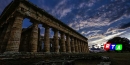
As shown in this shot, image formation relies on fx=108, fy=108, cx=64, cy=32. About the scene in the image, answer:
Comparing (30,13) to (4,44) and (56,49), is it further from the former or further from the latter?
(56,49)

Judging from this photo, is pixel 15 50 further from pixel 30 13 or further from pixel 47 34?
pixel 47 34

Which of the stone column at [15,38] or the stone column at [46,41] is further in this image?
the stone column at [46,41]

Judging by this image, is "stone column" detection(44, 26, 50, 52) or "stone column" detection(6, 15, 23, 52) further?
"stone column" detection(44, 26, 50, 52)

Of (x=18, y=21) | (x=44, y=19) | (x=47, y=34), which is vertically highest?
(x=44, y=19)

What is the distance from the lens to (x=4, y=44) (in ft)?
56.0

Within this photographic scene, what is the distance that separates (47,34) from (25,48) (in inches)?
463

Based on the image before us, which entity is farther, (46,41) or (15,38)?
(46,41)

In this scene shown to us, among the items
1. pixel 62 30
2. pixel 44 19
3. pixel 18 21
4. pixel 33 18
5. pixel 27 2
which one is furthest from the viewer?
pixel 62 30

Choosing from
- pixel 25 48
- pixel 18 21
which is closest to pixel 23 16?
pixel 18 21

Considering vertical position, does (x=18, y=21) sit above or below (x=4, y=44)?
above

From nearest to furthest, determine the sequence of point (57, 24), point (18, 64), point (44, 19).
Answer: point (18, 64), point (44, 19), point (57, 24)

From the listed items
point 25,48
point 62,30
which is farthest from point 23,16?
point 25,48

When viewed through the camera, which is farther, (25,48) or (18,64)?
(25,48)

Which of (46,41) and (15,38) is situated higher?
(15,38)
